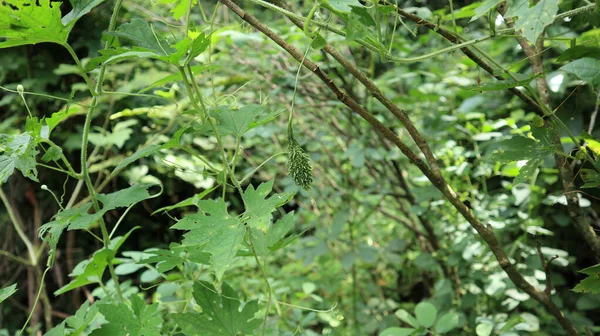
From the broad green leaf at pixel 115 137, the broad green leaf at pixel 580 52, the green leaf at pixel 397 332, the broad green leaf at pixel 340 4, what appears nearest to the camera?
the broad green leaf at pixel 340 4

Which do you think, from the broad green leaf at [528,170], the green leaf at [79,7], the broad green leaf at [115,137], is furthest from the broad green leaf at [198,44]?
the broad green leaf at [115,137]

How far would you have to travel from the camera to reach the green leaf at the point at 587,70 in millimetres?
835

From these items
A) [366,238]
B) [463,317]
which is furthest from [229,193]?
[463,317]

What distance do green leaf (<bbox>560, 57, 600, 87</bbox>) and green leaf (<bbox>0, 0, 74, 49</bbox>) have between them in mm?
749

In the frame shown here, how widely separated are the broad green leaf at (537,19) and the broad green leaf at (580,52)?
0.77ft

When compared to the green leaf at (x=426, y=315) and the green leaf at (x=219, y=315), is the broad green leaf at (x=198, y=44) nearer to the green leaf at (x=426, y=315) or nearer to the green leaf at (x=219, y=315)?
the green leaf at (x=219, y=315)

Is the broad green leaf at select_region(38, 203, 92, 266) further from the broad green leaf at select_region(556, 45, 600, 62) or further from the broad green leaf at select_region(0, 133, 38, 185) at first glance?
the broad green leaf at select_region(556, 45, 600, 62)

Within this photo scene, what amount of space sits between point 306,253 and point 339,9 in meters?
1.30

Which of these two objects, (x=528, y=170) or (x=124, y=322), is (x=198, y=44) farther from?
(x=528, y=170)

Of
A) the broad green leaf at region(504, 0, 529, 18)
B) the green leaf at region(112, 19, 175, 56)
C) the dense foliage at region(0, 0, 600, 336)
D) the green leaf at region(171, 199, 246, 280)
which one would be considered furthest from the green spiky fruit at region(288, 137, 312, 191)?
the broad green leaf at region(504, 0, 529, 18)

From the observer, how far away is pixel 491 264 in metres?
1.67

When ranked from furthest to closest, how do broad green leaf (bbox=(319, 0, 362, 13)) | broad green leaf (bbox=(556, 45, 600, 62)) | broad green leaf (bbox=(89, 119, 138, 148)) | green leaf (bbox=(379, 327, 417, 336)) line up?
broad green leaf (bbox=(89, 119, 138, 148)) → green leaf (bbox=(379, 327, 417, 336)) → broad green leaf (bbox=(556, 45, 600, 62)) → broad green leaf (bbox=(319, 0, 362, 13))

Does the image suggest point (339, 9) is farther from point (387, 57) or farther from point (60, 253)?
point (60, 253)

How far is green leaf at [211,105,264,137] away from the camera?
88cm
